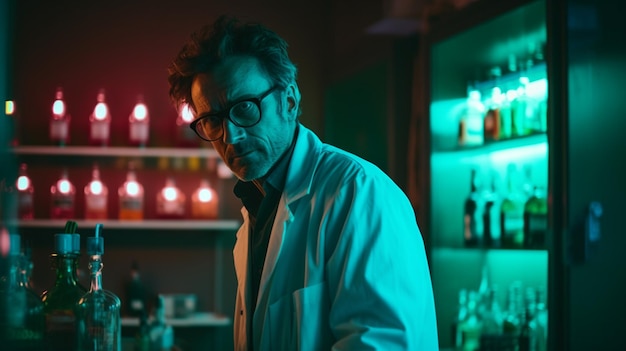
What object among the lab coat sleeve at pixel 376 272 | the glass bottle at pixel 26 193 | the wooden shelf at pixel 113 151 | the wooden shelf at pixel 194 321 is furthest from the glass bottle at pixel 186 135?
the lab coat sleeve at pixel 376 272

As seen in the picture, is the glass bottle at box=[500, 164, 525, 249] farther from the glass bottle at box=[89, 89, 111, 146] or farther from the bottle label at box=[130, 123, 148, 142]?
the glass bottle at box=[89, 89, 111, 146]

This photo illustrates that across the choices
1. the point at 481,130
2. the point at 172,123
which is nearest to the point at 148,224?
the point at 172,123

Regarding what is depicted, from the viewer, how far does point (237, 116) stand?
1.50 m

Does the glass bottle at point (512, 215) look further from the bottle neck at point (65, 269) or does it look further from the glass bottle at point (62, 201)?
the glass bottle at point (62, 201)

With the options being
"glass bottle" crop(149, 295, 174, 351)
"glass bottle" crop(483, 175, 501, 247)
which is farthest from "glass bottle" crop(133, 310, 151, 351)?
"glass bottle" crop(483, 175, 501, 247)

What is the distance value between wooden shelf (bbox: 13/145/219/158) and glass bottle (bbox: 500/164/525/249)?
234 centimetres

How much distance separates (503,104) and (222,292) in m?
2.91

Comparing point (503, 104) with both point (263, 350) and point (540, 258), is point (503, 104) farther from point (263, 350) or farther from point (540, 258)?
point (263, 350)

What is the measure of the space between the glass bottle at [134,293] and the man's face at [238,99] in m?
3.58

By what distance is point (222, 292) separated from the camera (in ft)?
17.6

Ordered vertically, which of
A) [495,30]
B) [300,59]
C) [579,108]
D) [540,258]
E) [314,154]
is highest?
[300,59]

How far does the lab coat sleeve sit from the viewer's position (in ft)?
4.25

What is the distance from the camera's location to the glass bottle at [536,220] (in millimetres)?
2588

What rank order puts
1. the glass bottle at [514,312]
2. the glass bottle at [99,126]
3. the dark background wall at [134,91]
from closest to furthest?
1. the glass bottle at [514,312]
2. the glass bottle at [99,126]
3. the dark background wall at [134,91]
